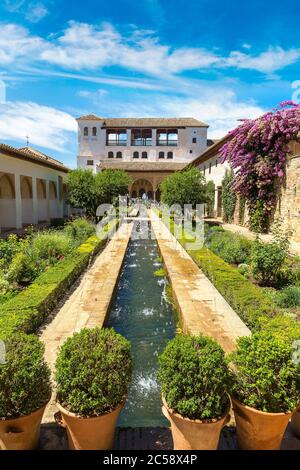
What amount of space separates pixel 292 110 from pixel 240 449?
14.1m

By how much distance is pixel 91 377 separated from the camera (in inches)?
A: 91.9

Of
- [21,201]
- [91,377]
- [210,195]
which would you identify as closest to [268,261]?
[91,377]

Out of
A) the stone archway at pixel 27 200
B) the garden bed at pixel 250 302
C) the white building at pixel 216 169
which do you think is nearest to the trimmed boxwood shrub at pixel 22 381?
the garden bed at pixel 250 302

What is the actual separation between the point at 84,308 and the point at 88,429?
137 inches

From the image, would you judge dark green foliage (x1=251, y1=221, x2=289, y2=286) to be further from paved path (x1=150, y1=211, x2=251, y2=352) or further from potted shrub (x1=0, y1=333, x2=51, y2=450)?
potted shrub (x1=0, y1=333, x2=51, y2=450)

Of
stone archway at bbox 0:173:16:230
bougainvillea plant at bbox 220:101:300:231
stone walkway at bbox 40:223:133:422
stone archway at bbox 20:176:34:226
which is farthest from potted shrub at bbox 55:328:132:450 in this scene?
stone archway at bbox 20:176:34:226

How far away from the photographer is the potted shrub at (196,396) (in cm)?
227

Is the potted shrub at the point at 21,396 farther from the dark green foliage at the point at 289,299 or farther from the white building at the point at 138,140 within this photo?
the white building at the point at 138,140

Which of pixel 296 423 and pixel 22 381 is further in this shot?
pixel 296 423

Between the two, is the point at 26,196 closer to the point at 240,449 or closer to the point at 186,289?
the point at 186,289

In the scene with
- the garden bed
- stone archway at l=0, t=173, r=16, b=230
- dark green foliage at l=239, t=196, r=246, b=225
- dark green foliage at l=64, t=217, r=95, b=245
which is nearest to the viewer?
the garden bed

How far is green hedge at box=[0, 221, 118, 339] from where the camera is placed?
4.33m

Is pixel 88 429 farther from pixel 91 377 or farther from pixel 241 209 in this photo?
pixel 241 209
